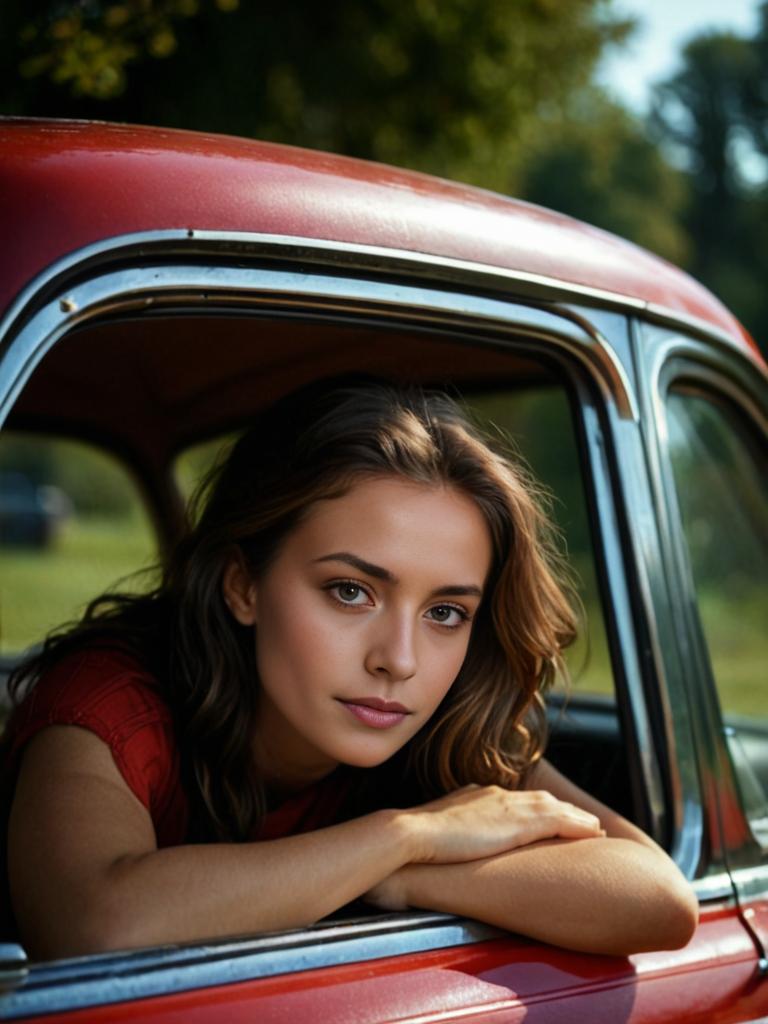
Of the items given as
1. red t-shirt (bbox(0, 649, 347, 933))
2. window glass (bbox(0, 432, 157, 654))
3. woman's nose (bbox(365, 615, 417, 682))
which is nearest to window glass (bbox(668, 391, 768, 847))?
woman's nose (bbox(365, 615, 417, 682))

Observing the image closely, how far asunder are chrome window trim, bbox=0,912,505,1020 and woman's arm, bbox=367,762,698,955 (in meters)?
0.04

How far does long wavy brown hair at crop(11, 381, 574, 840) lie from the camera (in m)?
1.94

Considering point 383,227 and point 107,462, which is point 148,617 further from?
point 107,462

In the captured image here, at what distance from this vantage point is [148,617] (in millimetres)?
2219

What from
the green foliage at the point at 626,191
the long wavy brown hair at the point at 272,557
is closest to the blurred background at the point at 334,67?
the long wavy brown hair at the point at 272,557

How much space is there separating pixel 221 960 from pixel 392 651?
19.1 inches

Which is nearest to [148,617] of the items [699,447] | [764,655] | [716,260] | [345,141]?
[699,447]

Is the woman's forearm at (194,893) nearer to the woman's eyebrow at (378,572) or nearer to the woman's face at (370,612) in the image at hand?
the woman's face at (370,612)

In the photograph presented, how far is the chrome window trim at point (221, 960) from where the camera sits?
131 centimetres

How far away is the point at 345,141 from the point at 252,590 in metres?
7.89

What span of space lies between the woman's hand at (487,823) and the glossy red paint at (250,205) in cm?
74

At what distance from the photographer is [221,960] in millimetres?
1444

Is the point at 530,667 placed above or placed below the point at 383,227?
below

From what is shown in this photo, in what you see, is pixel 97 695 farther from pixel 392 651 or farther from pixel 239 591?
pixel 392 651
